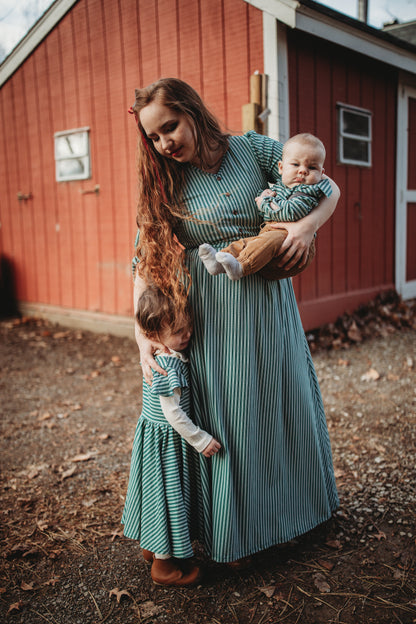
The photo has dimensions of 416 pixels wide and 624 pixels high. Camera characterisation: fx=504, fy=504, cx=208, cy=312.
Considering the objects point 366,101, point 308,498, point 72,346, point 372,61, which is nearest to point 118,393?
point 72,346

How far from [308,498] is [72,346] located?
520cm

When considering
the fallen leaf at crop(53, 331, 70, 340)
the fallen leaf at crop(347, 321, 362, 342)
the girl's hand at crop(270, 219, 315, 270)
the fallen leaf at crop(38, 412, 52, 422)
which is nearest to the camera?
the girl's hand at crop(270, 219, 315, 270)

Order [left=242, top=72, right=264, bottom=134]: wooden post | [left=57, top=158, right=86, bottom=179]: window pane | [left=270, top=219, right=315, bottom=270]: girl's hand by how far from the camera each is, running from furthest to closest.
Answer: [left=57, top=158, right=86, bottom=179]: window pane < [left=242, top=72, right=264, bottom=134]: wooden post < [left=270, top=219, right=315, bottom=270]: girl's hand

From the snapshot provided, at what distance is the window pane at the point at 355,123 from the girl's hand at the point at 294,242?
527 centimetres

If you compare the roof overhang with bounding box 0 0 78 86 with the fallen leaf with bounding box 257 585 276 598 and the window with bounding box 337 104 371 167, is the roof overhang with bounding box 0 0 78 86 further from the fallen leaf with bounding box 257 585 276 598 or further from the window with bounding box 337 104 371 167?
the fallen leaf with bounding box 257 585 276 598

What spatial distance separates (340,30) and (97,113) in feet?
11.4

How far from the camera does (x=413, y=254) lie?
26.9 feet

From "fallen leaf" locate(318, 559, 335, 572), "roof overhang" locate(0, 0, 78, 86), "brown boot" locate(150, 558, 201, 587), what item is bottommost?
"fallen leaf" locate(318, 559, 335, 572)

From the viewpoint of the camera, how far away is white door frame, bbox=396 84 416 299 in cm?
762

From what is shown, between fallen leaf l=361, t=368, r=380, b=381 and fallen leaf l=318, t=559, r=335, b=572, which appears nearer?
fallen leaf l=318, t=559, r=335, b=572

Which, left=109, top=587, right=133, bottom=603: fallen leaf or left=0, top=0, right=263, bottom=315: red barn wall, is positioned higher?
left=0, top=0, right=263, bottom=315: red barn wall

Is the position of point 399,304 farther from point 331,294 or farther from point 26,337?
point 26,337

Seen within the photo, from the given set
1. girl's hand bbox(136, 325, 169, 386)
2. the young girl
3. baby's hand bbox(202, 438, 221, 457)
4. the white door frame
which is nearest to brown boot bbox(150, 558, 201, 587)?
the young girl

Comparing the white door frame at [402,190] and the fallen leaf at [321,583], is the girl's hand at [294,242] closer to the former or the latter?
the fallen leaf at [321,583]
